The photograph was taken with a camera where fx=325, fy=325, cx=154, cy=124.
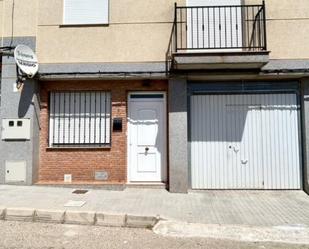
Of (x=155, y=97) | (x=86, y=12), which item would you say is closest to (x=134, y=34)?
(x=86, y=12)

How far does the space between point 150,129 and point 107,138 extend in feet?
4.00

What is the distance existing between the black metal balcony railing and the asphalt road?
4.66 metres

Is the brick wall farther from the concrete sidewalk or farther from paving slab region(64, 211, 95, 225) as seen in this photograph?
paving slab region(64, 211, 95, 225)

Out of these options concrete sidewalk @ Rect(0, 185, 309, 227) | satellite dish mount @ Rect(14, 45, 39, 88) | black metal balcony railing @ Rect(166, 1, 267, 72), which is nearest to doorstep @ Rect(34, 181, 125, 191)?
concrete sidewalk @ Rect(0, 185, 309, 227)

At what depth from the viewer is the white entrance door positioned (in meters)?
8.93

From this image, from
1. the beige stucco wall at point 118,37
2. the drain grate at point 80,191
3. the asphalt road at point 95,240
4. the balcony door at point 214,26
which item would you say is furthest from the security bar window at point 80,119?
the asphalt road at point 95,240

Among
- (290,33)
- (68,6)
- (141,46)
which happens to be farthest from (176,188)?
(68,6)

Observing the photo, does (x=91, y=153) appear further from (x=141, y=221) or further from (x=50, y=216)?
(x=141, y=221)

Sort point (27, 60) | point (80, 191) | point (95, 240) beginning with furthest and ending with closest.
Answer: point (27, 60) < point (80, 191) < point (95, 240)

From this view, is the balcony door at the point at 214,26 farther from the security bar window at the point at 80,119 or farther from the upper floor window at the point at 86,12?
the security bar window at the point at 80,119

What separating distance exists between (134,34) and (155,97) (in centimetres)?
179

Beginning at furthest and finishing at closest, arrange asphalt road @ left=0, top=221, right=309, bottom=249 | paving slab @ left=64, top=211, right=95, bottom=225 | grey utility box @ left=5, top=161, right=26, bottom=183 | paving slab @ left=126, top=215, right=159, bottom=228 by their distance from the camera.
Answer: grey utility box @ left=5, top=161, right=26, bottom=183 < paving slab @ left=64, top=211, right=95, bottom=225 < paving slab @ left=126, top=215, right=159, bottom=228 < asphalt road @ left=0, top=221, right=309, bottom=249

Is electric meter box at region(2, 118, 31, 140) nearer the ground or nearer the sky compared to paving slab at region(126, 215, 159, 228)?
nearer the sky

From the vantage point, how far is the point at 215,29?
8.81 m
